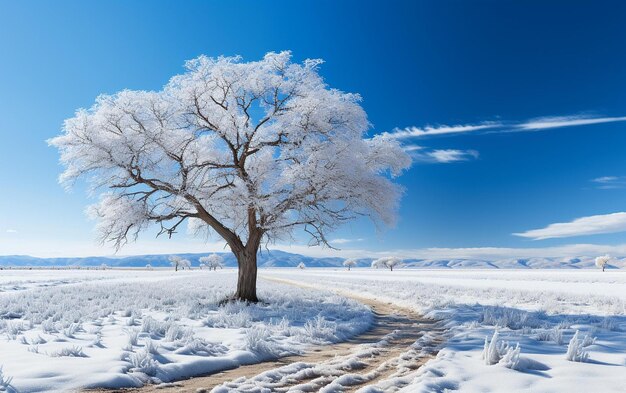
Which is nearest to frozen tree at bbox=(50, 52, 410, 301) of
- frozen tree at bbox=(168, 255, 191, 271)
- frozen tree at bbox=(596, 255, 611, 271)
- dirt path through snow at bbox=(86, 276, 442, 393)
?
dirt path through snow at bbox=(86, 276, 442, 393)

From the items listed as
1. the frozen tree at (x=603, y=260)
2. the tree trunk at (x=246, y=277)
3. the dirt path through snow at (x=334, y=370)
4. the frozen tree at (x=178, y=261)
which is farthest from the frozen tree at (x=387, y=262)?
the dirt path through snow at (x=334, y=370)

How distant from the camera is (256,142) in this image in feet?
62.4

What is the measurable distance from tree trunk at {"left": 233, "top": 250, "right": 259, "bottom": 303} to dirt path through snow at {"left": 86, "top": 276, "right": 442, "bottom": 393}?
8.70m

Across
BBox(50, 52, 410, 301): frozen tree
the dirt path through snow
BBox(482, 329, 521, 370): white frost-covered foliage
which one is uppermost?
BBox(50, 52, 410, 301): frozen tree

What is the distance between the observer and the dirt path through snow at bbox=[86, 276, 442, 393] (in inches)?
258

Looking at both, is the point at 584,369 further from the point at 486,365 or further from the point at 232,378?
the point at 232,378

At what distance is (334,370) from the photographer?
24.8 feet

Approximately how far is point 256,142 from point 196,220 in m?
6.47

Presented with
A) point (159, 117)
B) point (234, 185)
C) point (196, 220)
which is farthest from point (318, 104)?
point (196, 220)

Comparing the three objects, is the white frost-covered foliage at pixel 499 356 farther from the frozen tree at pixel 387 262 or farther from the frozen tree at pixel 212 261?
the frozen tree at pixel 212 261

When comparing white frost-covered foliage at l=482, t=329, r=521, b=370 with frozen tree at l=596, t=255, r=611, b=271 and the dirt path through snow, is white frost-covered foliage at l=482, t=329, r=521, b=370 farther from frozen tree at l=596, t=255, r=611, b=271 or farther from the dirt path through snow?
frozen tree at l=596, t=255, r=611, b=271

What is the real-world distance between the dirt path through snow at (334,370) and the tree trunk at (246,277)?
8697mm

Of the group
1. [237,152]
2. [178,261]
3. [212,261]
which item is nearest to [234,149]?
[237,152]

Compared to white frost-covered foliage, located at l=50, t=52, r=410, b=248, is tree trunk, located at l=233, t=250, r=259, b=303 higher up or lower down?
lower down
